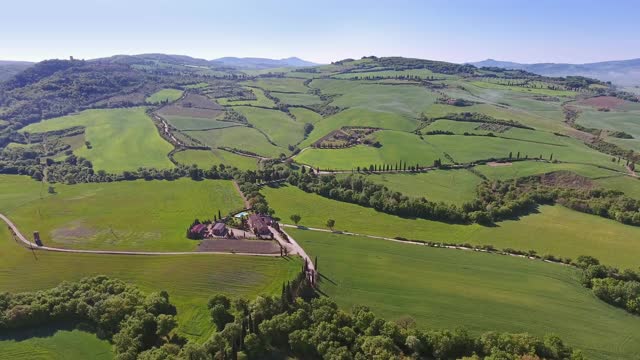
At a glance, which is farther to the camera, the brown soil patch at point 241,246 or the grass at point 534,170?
the grass at point 534,170

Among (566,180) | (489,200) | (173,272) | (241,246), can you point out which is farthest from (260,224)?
(566,180)

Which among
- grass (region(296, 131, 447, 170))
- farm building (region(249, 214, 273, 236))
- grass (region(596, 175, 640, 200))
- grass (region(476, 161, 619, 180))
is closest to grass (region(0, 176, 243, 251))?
farm building (region(249, 214, 273, 236))

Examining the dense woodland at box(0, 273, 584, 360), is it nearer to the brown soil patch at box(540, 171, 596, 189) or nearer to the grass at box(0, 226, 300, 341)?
the grass at box(0, 226, 300, 341)

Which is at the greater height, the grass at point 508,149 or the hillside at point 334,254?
the grass at point 508,149

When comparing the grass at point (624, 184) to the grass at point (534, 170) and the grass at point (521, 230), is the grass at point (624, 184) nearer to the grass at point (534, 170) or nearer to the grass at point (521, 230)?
the grass at point (534, 170)

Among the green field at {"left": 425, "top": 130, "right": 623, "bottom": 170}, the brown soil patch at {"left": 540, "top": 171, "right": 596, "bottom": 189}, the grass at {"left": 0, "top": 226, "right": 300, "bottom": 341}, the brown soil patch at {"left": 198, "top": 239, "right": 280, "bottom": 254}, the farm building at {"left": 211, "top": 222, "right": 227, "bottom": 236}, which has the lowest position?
the grass at {"left": 0, "top": 226, "right": 300, "bottom": 341}

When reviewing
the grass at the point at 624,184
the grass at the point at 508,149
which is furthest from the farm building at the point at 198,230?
the grass at the point at 624,184
